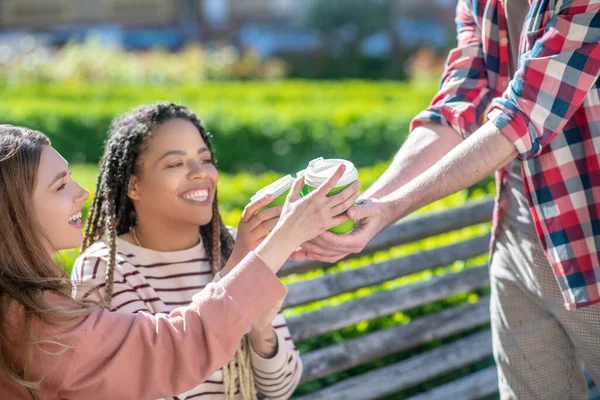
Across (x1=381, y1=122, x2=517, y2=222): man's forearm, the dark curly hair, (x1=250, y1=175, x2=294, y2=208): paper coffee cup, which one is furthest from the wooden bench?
(x1=250, y1=175, x2=294, y2=208): paper coffee cup

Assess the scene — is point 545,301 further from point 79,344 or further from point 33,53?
point 33,53

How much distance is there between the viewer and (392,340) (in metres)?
3.18

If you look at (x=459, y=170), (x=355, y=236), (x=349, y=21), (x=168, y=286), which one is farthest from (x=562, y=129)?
(x=349, y=21)

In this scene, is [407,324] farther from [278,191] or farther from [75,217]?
[75,217]

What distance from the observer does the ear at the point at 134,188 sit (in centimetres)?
233

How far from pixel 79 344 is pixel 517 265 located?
1244 mm

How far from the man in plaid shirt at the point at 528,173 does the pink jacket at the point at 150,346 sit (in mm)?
402

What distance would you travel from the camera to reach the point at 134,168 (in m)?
2.35

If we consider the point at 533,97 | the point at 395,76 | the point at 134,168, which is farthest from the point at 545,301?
the point at 395,76

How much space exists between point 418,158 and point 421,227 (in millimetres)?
1193

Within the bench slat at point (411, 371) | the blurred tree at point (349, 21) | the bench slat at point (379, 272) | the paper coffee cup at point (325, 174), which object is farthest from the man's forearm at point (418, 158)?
the blurred tree at point (349, 21)

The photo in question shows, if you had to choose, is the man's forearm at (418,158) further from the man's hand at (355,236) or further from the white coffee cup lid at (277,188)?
the white coffee cup lid at (277,188)

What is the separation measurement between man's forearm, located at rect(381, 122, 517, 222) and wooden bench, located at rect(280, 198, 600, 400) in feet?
2.59

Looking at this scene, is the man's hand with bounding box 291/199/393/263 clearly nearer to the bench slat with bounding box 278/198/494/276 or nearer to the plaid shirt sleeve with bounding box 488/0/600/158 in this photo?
the plaid shirt sleeve with bounding box 488/0/600/158
